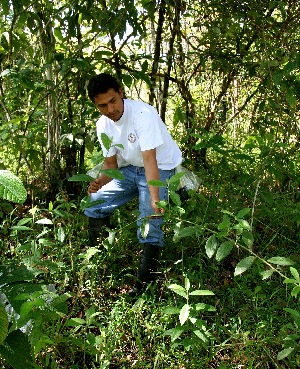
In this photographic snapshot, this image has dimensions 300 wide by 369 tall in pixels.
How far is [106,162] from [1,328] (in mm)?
1560

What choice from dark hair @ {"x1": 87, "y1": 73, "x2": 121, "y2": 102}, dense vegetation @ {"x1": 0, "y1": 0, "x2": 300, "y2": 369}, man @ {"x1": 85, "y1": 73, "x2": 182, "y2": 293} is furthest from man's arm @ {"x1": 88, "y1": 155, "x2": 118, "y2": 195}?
dark hair @ {"x1": 87, "y1": 73, "x2": 121, "y2": 102}

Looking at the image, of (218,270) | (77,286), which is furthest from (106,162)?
(218,270)

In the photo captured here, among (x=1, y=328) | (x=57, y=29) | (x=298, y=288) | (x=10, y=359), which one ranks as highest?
(x=57, y=29)

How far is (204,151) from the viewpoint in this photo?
412 cm

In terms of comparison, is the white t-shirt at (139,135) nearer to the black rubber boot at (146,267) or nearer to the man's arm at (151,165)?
the man's arm at (151,165)

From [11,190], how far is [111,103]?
1383 millimetres

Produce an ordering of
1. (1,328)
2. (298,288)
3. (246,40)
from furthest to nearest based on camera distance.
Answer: (246,40)
(298,288)
(1,328)

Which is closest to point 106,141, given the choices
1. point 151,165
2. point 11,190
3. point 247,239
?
point 151,165

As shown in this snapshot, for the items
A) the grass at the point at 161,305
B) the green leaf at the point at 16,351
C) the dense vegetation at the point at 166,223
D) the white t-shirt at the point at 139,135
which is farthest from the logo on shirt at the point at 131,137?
the green leaf at the point at 16,351

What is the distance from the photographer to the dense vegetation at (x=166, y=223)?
182 cm

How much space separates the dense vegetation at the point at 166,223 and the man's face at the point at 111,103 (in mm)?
309

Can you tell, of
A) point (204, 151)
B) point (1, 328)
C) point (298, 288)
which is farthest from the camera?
point (204, 151)

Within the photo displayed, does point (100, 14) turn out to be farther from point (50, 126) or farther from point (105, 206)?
point (105, 206)

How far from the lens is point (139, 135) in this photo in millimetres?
2365
